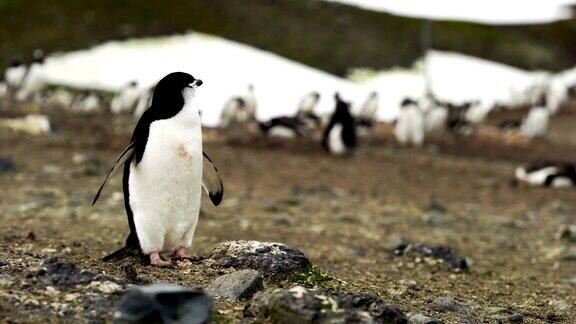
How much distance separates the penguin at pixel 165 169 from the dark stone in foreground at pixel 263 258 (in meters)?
0.47

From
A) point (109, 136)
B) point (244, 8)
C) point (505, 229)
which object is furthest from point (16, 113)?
point (244, 8)

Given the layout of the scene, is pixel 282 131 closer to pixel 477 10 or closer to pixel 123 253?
pixel 123 253

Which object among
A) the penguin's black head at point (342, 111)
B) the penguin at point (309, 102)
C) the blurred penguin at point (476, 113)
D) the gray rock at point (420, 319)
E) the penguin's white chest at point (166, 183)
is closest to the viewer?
the gray rock at point (420, 319)

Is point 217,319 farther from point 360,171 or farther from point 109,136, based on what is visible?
point 109,136

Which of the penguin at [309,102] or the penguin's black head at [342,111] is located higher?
the penguin's black head at [342,111]

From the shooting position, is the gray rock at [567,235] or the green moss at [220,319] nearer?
the green moss at [220,319]

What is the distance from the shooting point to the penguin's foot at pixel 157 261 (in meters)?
5.67

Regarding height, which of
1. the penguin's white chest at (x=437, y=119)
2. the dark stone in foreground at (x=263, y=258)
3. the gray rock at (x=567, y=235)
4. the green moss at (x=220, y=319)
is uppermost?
the green moss at (x=220, y=319)

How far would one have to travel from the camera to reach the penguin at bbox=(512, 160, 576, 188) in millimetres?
16812

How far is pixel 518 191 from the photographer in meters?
16.1

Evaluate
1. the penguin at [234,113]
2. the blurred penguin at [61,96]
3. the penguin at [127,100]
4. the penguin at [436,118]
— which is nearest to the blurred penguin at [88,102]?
the penguin at [127,100]

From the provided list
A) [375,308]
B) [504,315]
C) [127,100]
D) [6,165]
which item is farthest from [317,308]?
[127,100]

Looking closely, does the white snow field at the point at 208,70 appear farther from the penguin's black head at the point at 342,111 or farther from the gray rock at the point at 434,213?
the gray rock at the point at 434,213

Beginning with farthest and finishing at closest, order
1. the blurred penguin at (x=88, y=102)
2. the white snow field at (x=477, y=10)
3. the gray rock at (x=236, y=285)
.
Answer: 1. the white snow field at (x=477, y=10)
2. the blurred penguin at (x=88, y=102)
3. the gray rock at (x=236, y=285)
